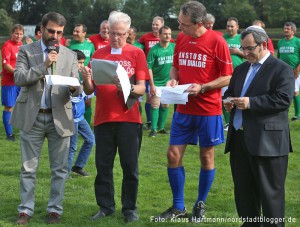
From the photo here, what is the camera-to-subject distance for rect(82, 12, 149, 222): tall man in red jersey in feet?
19.4

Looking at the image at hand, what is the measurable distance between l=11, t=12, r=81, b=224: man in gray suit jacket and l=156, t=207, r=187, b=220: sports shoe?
1.17m

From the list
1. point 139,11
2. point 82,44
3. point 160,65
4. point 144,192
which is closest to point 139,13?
point 139,11

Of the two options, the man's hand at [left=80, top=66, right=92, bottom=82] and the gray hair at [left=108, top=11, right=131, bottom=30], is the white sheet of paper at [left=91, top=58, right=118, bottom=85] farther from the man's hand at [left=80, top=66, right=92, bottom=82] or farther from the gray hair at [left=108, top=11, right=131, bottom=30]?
the gray hair at [left=108, top=11, right=131, bottom=30]

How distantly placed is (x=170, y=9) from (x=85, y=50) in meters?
67.8

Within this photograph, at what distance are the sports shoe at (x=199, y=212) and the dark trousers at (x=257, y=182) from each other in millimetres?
829

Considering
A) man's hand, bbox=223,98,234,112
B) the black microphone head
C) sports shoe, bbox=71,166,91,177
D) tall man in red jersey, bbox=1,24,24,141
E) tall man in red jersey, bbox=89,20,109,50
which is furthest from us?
tall man in red jersey, bbox=89,20,109,50

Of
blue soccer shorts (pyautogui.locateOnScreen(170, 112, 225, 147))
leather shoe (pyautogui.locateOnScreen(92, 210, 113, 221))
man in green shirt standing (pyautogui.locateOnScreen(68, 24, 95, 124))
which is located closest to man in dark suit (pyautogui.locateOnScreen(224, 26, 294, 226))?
blue soccer shorts (pyautogui.locateOnScreen(170, 112, 225, 147))

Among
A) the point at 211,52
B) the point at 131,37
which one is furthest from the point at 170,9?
the point at 211,52

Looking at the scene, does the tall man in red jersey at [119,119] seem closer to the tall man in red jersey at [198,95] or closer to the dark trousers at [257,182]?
the tall man in red jersey at [198,95]

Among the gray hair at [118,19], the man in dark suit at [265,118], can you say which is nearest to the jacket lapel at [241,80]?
the man in dark suit at [265,118]

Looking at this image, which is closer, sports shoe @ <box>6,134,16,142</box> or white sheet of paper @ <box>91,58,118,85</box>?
white sheet of paper @ <box>91,58,118,85</box>

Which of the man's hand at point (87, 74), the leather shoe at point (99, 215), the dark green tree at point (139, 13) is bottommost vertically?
the leather shoe at point (99, 215)

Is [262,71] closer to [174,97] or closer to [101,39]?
[174,97]

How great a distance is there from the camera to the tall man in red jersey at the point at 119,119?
590 centimetres
